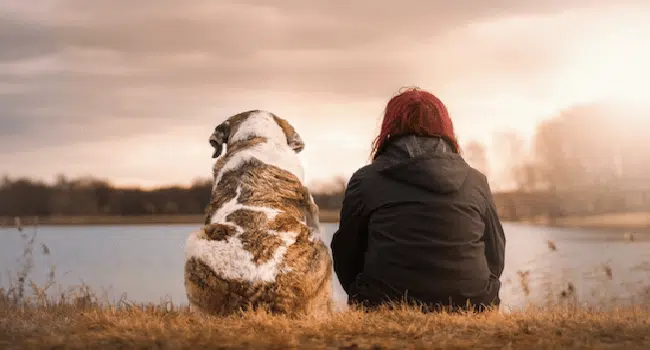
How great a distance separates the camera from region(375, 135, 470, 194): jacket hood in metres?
6.75

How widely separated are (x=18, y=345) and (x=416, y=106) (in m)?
4.25

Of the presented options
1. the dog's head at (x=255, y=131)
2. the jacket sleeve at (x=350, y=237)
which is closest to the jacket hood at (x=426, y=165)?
the jacket sleeve at (x=350, y=237)

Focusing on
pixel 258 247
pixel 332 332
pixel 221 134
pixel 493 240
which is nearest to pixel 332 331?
pixel 332 332

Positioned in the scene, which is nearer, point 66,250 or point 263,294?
point 263,294

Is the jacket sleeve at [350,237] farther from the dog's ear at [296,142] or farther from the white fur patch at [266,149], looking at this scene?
the dog's ear at [296,142]

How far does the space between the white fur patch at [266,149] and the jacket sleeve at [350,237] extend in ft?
3.35

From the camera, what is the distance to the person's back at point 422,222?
680 cm

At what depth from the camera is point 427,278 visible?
22.6 feet

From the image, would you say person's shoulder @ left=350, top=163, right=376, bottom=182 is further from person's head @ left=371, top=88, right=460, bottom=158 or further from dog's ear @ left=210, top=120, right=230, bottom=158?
dog's ear @ left=210, top=120, right=230, bottom=158

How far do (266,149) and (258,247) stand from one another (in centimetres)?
166

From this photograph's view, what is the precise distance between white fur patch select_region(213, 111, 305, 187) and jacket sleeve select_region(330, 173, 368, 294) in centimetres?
102

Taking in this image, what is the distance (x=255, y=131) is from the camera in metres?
8.38

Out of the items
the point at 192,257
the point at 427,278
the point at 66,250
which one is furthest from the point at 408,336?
the point at 66,250

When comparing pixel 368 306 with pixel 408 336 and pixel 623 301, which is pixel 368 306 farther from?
pixel 623 301
